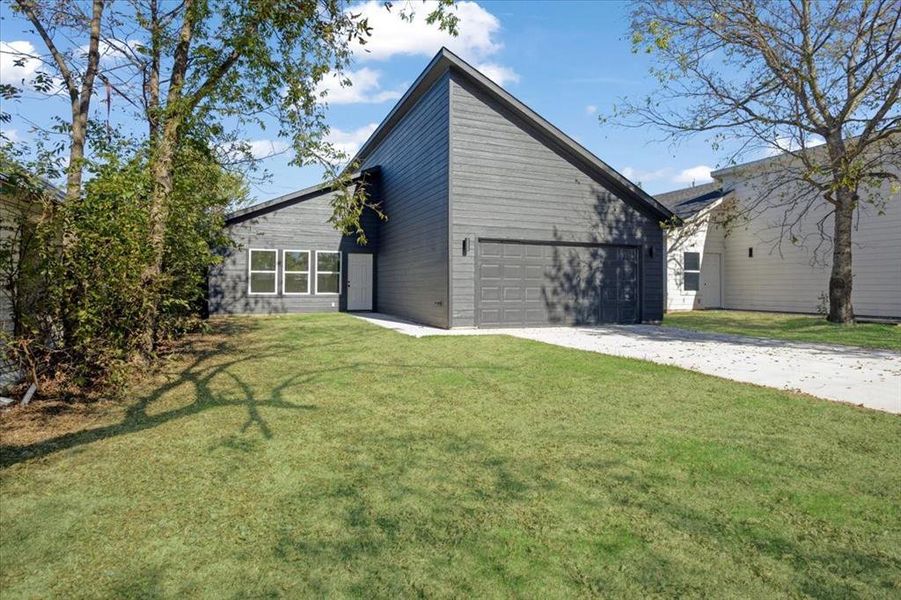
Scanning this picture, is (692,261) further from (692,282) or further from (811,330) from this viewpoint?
(811,330)

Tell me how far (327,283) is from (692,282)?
14.8 m

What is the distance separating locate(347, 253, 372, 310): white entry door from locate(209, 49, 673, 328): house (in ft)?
6.68

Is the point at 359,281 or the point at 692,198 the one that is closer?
the point at 359,281

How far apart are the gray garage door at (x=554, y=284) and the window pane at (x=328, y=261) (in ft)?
24.4

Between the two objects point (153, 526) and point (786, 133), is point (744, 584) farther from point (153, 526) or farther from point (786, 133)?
point (786, 133)

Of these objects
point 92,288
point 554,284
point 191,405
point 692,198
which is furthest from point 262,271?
point 692,198

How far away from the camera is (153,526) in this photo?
264 centimetres

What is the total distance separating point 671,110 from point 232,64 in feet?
40.9

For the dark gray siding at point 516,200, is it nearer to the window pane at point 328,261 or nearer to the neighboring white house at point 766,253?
the neighboring white house at point 766,253

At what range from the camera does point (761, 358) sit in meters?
7.57

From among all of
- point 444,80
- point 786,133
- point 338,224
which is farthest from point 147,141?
point 786,133

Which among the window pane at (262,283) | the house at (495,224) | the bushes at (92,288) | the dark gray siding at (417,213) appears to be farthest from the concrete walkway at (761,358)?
the window pane at (262,283)

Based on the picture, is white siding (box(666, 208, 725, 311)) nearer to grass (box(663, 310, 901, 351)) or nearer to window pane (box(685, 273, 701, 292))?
window pane (box(685, 273, 701, 292))

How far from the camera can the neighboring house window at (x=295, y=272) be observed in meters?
16.7
